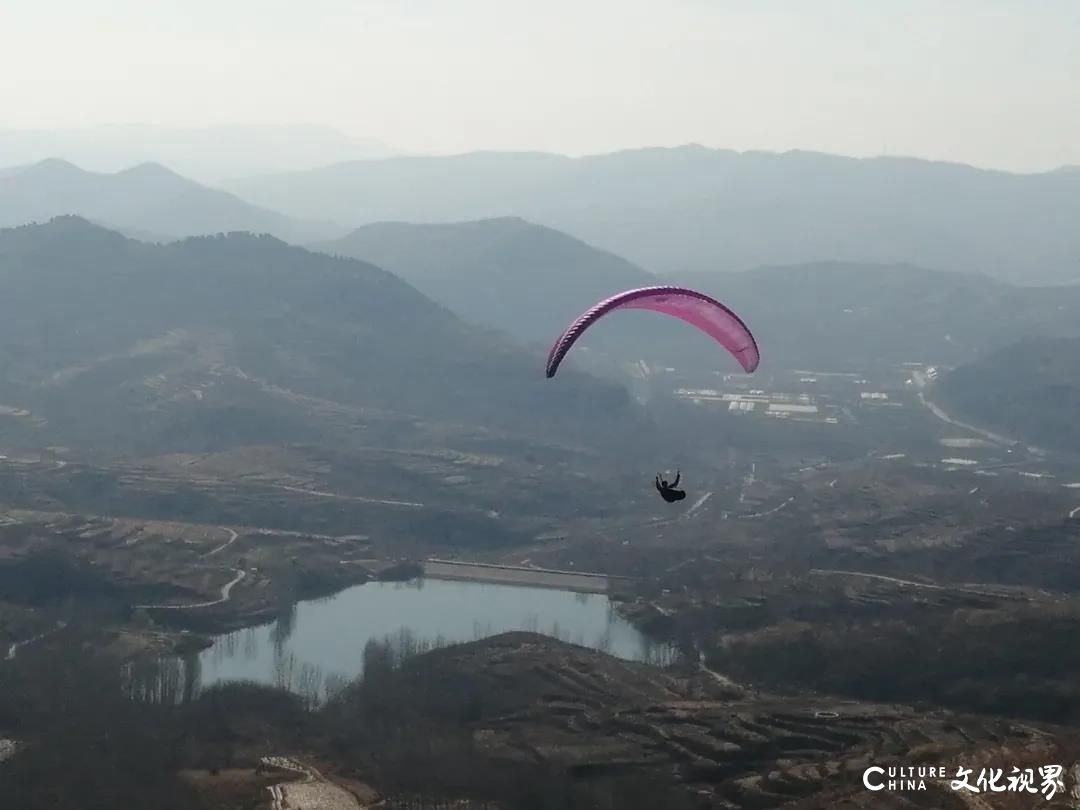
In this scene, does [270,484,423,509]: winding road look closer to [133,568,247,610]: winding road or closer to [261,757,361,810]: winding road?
[133,568,247,610]: winding road

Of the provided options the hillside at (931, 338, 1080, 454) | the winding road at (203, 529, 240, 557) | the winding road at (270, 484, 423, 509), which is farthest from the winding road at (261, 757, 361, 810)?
the hillside at (931, 338, 1080, 454)

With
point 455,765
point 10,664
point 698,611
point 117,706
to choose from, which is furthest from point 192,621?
point 455,765

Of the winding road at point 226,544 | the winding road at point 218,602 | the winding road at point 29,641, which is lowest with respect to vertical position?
the winding road at point 29,641

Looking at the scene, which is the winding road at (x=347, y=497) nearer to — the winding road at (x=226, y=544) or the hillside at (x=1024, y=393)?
the winding road at (x=226, y=544)

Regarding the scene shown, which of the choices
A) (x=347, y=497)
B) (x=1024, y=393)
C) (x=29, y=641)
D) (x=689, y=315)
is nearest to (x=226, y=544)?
(x=347, y=497)

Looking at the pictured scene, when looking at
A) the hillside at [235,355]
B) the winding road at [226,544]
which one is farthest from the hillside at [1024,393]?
the winding road at [226,544]

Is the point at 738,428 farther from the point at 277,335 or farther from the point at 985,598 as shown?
the point at 985,598
